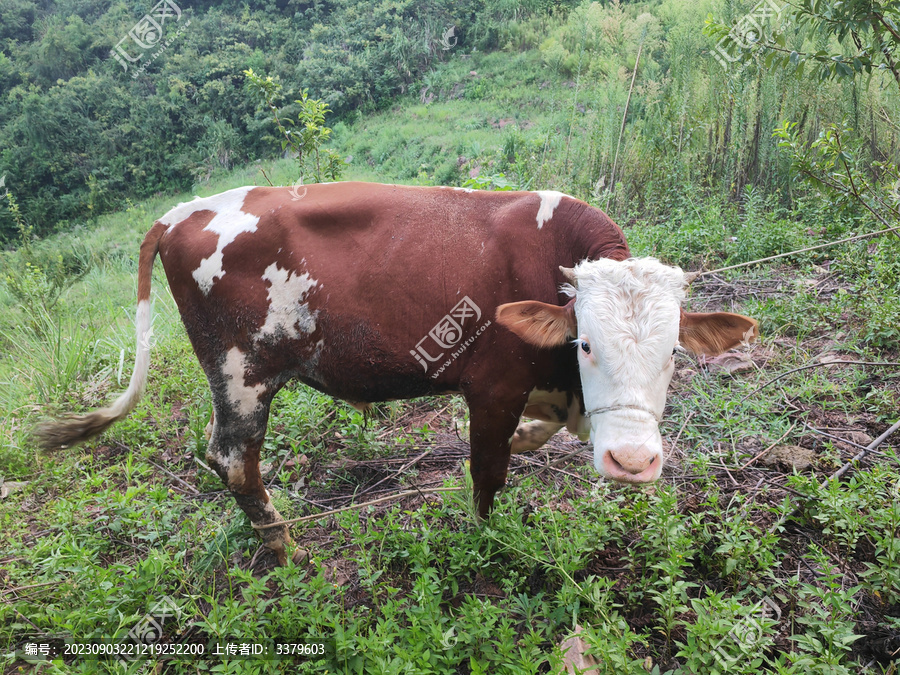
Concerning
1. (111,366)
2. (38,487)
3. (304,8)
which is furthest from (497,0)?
(38,487)

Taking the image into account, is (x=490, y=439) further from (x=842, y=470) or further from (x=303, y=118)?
(x=303, y=118)

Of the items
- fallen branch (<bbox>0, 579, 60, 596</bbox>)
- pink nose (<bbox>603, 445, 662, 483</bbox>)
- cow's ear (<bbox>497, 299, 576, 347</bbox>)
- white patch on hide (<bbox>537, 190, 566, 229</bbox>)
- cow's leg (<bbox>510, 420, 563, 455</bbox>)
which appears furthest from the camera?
cow's leg (<bbox>510, 420, 563, 455</bbox>)

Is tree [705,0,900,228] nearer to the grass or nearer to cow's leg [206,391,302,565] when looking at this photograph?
the grass

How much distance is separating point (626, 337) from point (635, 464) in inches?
19.7

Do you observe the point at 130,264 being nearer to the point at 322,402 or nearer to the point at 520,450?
the point at 322,402

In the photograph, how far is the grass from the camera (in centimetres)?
201

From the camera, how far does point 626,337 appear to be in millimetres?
2080

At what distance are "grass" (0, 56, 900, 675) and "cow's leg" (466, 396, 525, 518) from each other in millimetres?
165

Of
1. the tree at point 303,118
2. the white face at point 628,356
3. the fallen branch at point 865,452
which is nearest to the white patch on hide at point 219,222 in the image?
the white face at point 628,356

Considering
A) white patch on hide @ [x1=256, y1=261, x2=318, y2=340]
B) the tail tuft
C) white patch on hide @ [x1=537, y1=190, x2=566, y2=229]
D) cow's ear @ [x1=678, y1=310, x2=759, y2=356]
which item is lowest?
the tail tuft

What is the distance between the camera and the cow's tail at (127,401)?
8.95ft

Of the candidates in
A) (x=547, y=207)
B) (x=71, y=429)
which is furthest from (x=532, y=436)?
(x=71, y=429)

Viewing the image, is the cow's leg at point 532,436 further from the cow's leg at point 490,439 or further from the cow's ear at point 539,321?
the cow's ear at point 539,321

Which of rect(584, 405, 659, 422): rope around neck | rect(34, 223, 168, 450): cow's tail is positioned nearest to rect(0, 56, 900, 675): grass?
rect(34, 223, 168, 450): cow's tail
